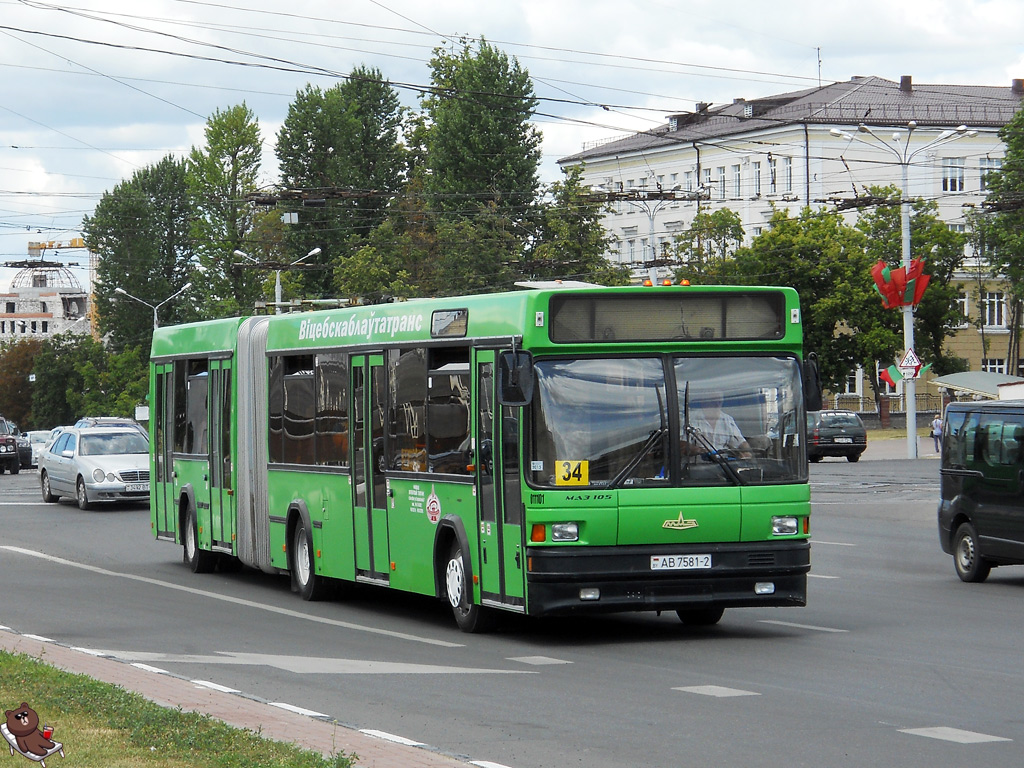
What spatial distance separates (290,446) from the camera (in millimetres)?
17656

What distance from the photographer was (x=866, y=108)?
9494cm

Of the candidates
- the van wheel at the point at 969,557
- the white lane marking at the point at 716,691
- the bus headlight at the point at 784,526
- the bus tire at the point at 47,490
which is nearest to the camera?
the white lane marking at the point at 716,691

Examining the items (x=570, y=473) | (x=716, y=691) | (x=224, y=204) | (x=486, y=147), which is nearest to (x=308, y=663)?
(x=570, y=473)

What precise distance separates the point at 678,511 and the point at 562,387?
48.6 inches

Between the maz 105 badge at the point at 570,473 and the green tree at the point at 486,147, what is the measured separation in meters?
63.7

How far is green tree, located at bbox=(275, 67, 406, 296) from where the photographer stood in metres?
85.2

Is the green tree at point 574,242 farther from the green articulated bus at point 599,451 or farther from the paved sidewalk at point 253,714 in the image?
the paved sidewalk at point 253,714

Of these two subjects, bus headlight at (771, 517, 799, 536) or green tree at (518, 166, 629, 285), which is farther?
green tree at (518, 166, 629, 285)

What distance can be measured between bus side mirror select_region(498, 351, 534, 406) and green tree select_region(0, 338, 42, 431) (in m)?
124

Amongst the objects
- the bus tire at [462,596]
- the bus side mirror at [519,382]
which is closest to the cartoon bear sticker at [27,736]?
the bus side mirror at [519,382]

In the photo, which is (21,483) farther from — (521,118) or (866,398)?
(866,398)

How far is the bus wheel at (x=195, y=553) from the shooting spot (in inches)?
815

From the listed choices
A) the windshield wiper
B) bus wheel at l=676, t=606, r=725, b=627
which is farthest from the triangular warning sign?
the windshield wiper

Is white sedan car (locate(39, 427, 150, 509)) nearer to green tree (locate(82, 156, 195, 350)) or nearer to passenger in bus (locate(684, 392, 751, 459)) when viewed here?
passenger in bus (locate(684, 392, 751, 459))
